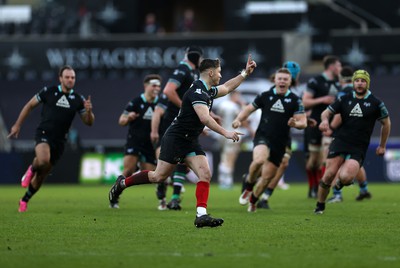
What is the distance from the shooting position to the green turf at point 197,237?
909 centimetres

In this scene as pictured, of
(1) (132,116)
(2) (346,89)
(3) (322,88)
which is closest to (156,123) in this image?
(1) (132,116)

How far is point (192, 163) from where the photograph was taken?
12703 millimetres

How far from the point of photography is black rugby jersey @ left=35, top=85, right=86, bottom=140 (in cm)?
1597

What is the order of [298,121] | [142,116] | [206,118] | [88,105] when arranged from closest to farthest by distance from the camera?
[206,118], [298,121], [88,105], [142,116]

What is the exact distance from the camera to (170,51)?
3145 cm

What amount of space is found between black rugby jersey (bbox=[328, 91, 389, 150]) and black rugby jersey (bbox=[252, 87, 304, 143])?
0.92m

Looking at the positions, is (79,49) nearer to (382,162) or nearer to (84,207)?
(382,162)

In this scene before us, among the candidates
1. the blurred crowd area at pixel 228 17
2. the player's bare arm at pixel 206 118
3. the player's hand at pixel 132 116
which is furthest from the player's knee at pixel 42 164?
the blurred crowd area at pixel 228 17

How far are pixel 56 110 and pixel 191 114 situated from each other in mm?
4077

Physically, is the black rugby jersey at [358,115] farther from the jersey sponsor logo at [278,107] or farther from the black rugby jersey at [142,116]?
the black rugby jersey at [142,116]

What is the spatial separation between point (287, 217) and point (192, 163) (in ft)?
7.15

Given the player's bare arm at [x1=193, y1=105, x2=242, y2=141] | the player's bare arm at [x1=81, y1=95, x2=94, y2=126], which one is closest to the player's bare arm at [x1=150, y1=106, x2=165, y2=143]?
the player's bare arm at [x1=81, y1=95, x2=94, y2=126]

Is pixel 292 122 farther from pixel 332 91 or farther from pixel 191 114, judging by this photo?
pixel 332 91

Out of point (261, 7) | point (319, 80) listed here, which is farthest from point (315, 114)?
point (261, 7)
